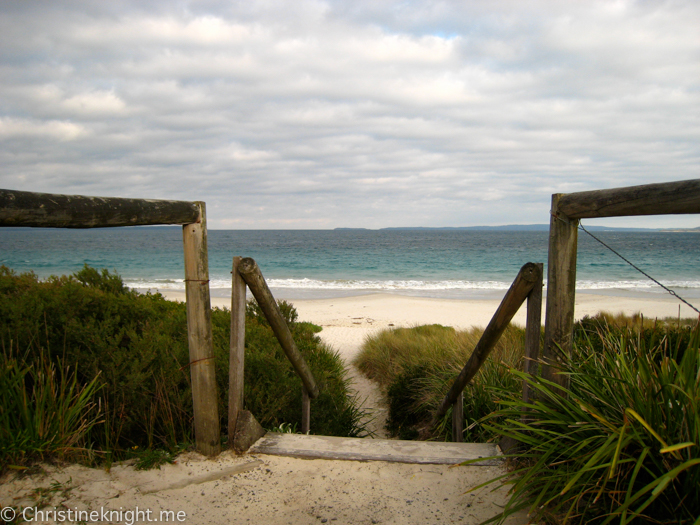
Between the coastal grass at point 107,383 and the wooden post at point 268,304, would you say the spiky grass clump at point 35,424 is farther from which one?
the wooden post at point 268,304

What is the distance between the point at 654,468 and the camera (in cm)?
188

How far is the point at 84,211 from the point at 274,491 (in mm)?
1826

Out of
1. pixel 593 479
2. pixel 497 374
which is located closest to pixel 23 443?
pixel 593 479

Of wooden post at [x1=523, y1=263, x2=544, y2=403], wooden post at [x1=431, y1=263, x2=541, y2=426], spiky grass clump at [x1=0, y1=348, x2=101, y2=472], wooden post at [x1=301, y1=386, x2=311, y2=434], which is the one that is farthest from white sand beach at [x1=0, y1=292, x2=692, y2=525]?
wooden post at [x1=301, y1=386, x2=311, y2=434]

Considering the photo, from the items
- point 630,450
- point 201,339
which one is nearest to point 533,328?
point 630,450

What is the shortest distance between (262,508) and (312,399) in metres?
1.92

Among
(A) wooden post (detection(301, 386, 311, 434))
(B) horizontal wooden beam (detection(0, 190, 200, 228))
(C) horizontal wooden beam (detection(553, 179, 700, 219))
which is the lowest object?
(A) wooden post (detection(301, 386, 311, 434))

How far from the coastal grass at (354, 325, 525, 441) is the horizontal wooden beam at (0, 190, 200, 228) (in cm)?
265

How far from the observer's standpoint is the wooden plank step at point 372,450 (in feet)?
9.48

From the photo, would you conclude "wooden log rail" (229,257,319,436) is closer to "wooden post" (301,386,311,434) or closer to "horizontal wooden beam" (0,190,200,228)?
"horizontal wooden beam" (0,190,200,228)

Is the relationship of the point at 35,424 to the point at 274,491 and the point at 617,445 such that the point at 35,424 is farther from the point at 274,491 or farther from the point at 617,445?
the point at 617,445

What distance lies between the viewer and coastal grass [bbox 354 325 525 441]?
4.39 m

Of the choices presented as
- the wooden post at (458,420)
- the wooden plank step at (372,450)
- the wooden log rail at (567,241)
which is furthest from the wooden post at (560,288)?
the wooden post at (458,420)

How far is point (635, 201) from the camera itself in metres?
2.11
